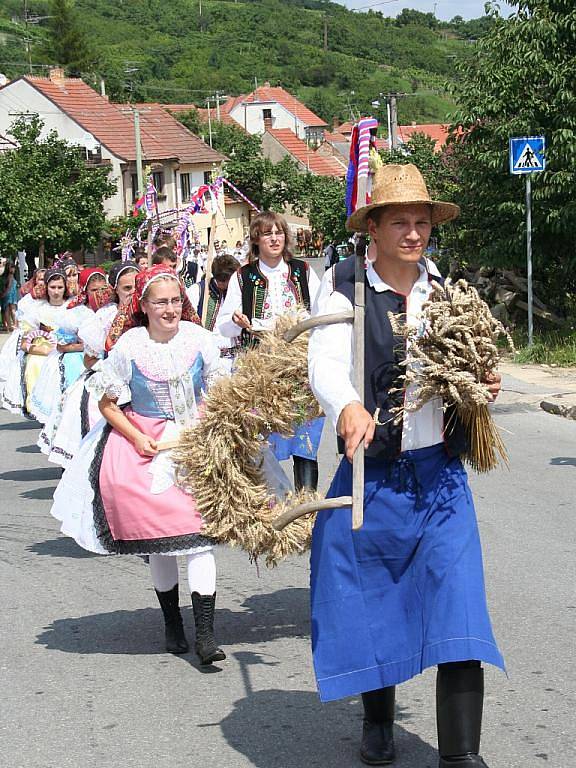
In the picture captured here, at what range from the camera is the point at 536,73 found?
1675cm

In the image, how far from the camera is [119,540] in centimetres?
551

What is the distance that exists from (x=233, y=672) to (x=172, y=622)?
19.8 inches

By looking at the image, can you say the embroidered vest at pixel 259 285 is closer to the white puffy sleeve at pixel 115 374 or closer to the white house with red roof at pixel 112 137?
the white puffy sleeve at pixel 115 374

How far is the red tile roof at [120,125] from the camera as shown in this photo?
58.3m

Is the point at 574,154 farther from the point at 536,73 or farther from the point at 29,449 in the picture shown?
the point at 29,449

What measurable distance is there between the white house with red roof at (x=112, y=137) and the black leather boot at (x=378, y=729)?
51.2 meters

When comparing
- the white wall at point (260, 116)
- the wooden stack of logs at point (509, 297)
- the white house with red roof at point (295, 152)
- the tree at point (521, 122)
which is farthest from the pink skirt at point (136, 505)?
the white wall at point (260, 116)

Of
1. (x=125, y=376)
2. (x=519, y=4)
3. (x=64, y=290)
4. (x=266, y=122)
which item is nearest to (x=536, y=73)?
(x=519, y=4)

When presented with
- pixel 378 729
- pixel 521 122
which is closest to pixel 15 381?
pixel 378 729

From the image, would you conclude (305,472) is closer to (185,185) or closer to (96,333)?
(96,333)

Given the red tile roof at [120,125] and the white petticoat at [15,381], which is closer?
the white petticoat at [15,381]

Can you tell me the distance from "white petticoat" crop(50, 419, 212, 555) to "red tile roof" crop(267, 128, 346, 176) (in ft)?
279

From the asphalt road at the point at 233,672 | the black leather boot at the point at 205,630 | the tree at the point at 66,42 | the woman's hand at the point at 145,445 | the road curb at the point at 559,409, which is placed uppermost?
the tree at the point at 66,42

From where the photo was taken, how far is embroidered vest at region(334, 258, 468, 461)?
150 inches
